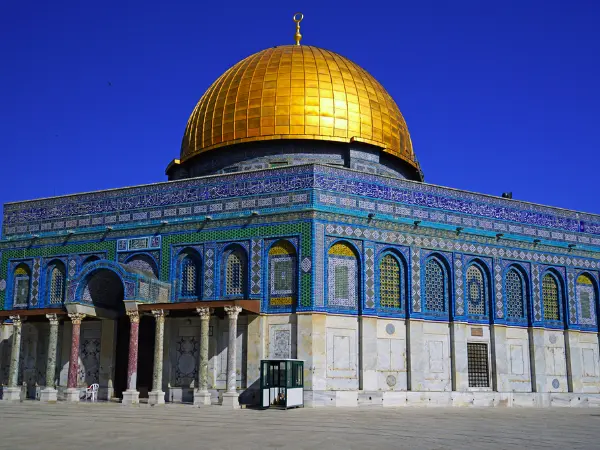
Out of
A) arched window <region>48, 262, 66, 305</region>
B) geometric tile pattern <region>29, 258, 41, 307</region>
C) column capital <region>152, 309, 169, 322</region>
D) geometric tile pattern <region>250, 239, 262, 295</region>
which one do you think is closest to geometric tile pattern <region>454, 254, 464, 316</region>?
geometric tile pattern <region>250, 239, 262, 295</region>

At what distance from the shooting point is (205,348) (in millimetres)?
21828

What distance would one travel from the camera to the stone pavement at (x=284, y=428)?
12.1m

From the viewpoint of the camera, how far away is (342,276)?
22.7m

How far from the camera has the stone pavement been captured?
12125mm

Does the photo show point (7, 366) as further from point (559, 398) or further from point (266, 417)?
point (559, 398)

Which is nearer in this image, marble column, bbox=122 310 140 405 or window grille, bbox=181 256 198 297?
marble column, bbox=122 310 140 405

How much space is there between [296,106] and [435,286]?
8.24 meters

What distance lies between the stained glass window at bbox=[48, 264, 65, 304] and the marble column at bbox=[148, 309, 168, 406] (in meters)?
5.36

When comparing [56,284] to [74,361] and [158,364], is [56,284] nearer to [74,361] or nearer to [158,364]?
[74,361]

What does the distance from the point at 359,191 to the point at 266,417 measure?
867 cm

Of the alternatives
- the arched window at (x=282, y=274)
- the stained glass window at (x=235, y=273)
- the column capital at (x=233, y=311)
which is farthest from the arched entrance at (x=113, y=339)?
the arched window at (x=282, y=274)

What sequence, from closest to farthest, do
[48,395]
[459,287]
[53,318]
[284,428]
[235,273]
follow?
[284,428], [48,395], [235,273], [53,318], [459,287]

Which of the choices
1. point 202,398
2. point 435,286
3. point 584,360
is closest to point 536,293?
point 584,360

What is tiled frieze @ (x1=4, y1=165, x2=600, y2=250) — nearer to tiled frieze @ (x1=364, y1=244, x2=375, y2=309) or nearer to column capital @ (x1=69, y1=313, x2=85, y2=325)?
tiled frieze @ (x1=364, y1=244, x2=375, y2=309)
